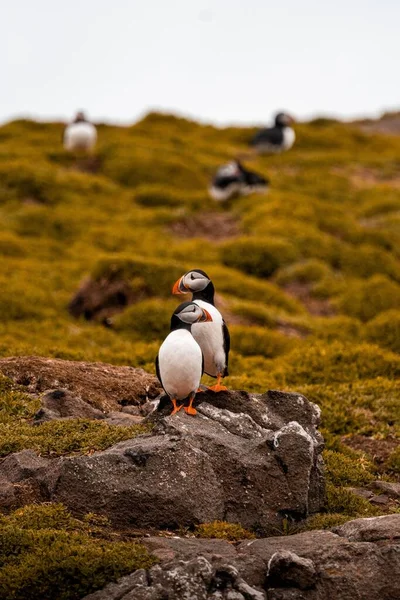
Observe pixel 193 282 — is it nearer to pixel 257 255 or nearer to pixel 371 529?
pixel 371 529

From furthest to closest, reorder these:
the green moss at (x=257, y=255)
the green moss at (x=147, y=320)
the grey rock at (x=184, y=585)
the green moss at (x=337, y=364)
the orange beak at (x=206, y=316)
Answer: the green moss at (x=257, y=255) → the green moss at (x=147, y=320) → the green moss at (x=337, y=364) → the orange beak at (x=206, y=316) → the grey rock at (x=184, y=585)

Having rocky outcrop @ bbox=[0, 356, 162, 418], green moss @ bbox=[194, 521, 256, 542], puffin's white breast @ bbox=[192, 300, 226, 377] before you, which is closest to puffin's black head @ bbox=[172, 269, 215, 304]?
puffin's white breast @ bbox=[192, 300, 226, 377]

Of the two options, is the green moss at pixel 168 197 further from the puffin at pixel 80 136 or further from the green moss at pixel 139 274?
the green moss at pixel 139 274

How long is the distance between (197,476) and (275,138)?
23989 millimetres

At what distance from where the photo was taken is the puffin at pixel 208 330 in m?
9.34

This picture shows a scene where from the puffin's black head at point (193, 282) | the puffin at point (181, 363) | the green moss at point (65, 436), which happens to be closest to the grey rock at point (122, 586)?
the green moss at point (65, 436)

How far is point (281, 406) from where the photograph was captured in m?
9.10

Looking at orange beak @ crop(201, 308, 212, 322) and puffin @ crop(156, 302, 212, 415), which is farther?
orange beak @ crop(201, 308, 212, 322)

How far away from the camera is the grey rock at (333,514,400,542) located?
7047 millimetres

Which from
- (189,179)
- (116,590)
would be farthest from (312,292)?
(116,590)

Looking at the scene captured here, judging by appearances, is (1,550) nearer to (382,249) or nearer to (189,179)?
(382,249)

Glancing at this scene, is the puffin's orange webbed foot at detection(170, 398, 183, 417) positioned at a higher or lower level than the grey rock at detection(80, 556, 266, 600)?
higher

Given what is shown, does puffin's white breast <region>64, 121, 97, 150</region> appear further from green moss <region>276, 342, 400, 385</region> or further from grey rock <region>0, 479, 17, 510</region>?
grey rock <region>0, 479, 17, 510</region>

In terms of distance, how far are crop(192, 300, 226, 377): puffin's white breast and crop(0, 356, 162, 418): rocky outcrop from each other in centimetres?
97
